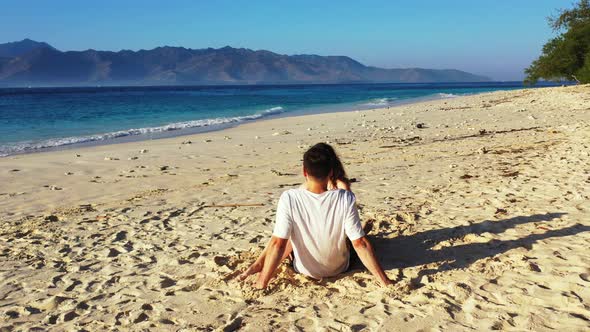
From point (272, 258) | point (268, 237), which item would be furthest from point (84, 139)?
point (272, 258)

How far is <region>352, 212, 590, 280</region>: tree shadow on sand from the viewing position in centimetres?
439

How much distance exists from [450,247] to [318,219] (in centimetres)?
156

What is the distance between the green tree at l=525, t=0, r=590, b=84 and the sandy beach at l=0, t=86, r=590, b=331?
2461 centimetres

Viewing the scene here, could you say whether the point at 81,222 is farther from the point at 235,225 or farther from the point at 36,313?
the point at 36,313

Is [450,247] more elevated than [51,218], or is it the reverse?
[450,247]

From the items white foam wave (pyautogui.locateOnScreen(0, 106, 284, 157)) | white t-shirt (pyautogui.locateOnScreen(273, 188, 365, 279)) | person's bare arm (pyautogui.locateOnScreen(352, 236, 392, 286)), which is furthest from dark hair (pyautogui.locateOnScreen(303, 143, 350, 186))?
white foam wave (pyautogui.locateOnScreen(0, 106, 284, 157))

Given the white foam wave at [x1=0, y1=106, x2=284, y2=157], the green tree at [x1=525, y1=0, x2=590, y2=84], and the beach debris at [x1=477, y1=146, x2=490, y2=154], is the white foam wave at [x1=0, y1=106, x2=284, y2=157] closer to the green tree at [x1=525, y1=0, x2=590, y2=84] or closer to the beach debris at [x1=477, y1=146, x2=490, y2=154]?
the beach debris at [x1=477, y1=146, x2=490, y2=154]

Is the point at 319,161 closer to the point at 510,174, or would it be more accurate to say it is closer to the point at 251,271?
the point at 251,271

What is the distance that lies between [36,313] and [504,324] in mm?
3236

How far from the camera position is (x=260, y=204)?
22.2 feet

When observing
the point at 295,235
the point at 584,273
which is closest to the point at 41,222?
the point at 295,235

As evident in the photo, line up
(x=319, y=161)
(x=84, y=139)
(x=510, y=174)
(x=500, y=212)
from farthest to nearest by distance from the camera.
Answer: (x=84, y=139), (x=510, y=174), (x=500, y=212), (x=319, y=161)

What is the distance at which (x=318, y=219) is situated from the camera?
12.6 feet

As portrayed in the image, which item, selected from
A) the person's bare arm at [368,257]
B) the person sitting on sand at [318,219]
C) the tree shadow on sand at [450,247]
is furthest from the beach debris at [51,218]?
the person's bare arm at [368,257]
